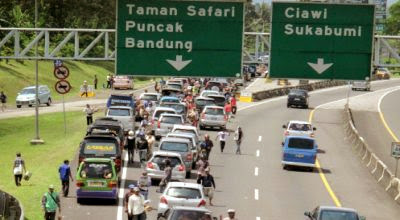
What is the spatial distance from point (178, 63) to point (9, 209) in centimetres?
647

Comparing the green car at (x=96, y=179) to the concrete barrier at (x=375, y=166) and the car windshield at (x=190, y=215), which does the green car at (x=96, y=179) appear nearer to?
the car windshield at (x=190, y=215)

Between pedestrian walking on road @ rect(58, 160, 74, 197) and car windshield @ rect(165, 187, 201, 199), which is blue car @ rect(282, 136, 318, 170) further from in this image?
car windshield @ rect(165, 187, 201, 199)

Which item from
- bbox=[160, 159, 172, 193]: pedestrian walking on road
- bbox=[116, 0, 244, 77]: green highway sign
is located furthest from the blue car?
bbox=[116, 0, 244, 77]: green highway sign

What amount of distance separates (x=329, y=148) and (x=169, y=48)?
32600 millimetres

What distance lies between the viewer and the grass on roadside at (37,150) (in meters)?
35.1

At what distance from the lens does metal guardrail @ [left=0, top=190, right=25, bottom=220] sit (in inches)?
983

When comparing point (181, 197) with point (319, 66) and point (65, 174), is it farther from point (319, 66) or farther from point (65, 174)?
point (319, 66)

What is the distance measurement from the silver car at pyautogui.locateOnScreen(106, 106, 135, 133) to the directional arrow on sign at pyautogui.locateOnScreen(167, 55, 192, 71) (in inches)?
1070

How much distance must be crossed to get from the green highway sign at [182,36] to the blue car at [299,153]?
20672mm

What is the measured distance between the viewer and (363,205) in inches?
1468

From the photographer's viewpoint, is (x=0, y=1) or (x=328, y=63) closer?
(x=328, y=63)

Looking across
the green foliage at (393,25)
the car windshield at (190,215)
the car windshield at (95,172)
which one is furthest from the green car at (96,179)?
the green foliage at (393,25)

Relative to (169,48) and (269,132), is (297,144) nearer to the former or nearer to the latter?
(269,132)

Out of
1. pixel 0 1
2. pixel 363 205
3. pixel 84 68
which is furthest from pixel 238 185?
pixel 84 68
